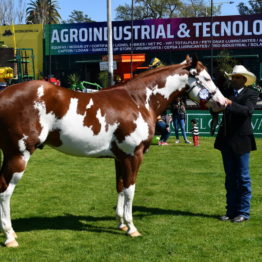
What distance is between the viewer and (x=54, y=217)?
6.78 meters

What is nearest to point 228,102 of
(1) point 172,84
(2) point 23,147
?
(1) point 172,84

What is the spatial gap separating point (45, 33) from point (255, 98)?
1582 inches

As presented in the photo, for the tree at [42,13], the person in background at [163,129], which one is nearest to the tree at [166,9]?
the tree at [42,13]

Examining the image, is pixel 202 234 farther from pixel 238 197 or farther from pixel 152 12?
pixel 152 12

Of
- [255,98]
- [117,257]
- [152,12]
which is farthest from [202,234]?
[152,12]

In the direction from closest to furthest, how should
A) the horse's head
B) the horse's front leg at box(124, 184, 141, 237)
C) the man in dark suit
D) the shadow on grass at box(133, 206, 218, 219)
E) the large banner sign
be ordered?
the horse's front leg at box(124, 184, 141, 237), the horse's head, the man in dark suit, the shadow on grass at box(133, 206, 218, 219), the large banner sign

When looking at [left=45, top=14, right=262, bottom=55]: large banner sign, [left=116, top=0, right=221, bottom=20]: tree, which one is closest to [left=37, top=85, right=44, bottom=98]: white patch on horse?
[left=45, top=14, right=262, bottom=55]: large banner sign

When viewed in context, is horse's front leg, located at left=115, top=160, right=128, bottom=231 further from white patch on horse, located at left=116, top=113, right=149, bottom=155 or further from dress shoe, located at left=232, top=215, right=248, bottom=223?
dress shoe, located at left=232, top=215, right=248, bottom=223

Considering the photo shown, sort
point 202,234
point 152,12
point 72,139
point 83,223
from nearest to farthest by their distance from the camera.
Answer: point 72,139, point 202,234, point 83,223, point 152,12

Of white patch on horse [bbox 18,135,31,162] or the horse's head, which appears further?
the horse's head

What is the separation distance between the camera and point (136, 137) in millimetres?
5637

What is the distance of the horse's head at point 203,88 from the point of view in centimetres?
592

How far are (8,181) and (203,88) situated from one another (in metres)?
2.79

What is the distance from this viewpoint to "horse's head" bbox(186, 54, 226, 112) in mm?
5922
